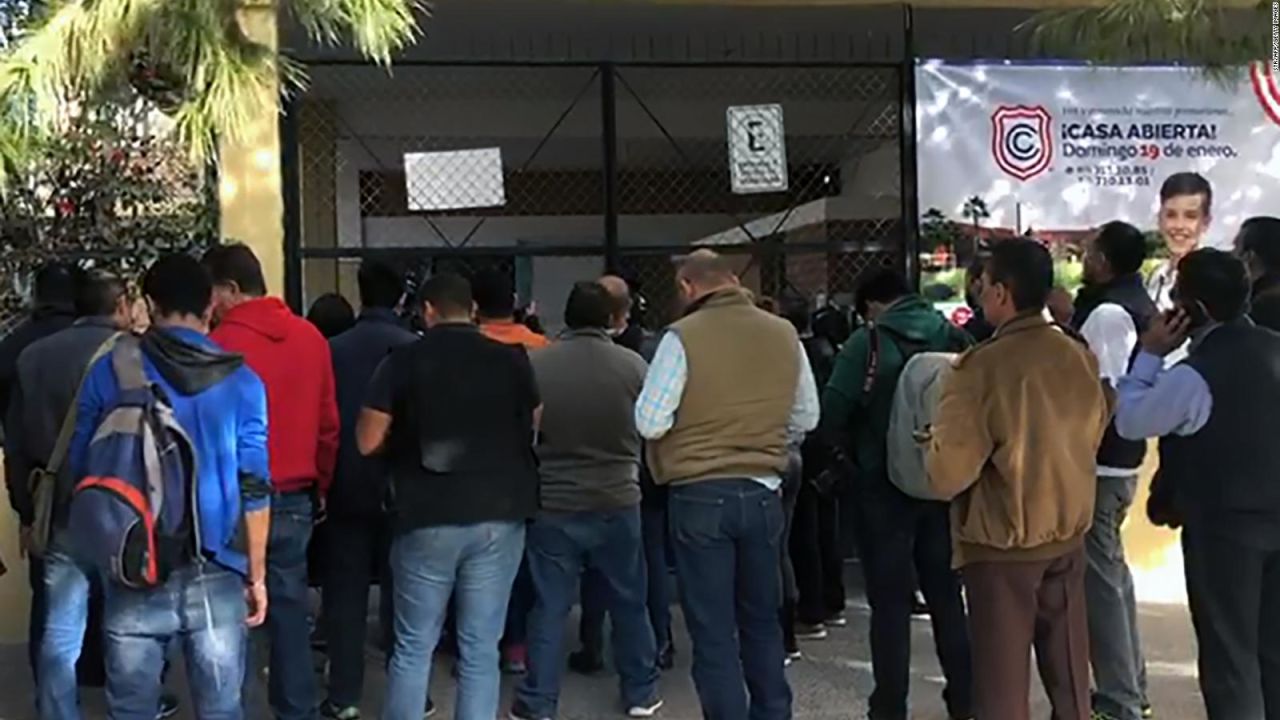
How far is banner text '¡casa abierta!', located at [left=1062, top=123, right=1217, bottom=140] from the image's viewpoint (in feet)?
25.0

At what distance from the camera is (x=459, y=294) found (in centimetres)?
457

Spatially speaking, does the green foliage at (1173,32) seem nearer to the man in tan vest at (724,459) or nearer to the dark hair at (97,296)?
the man in tan vest at (724,459)

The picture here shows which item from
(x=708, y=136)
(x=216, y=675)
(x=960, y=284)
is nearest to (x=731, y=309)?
(x=216, y=675)

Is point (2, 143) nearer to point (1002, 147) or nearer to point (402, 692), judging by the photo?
point (402, 692)

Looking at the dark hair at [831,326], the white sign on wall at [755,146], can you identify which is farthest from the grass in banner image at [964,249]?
the white sign on wall at [755,146]

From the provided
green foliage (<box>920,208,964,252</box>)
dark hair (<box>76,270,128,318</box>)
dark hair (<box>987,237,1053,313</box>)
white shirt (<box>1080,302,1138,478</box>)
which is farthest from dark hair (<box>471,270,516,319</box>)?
green foliage (<box>920,208,964,252</box>)

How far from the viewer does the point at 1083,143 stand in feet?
25.0

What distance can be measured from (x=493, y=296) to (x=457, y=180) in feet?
8.65

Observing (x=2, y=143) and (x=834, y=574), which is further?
(x=834, y=574)

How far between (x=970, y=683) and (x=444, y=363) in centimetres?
245

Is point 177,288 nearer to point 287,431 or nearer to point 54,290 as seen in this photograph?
point 287,431

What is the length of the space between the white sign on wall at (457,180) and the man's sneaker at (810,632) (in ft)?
9.66

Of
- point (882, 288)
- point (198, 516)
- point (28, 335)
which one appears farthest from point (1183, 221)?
point (28, 335)

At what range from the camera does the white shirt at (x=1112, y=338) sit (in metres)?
4.79
